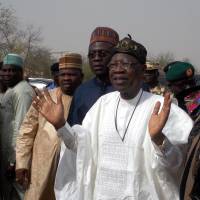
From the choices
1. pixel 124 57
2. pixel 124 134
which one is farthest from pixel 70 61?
pixel 124 134

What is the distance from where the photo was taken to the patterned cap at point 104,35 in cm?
439

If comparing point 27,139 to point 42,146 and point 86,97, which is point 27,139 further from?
point 86,97

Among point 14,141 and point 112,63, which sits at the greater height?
point 112,63

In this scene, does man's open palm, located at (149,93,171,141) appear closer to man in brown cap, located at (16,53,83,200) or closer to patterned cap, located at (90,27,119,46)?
patterned cap, located at (90,27,119,46)

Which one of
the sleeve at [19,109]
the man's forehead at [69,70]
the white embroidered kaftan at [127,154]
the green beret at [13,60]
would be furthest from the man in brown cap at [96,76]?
the green beret at [13,60]

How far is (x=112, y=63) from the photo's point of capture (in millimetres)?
3609

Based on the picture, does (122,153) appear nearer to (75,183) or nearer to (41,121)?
(75,183)

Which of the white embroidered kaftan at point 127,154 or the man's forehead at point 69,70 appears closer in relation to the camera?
the white embroidered kaftan at point 127,154

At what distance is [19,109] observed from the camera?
571 cm

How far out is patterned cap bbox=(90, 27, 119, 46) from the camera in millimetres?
4391

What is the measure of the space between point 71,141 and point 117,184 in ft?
1.64

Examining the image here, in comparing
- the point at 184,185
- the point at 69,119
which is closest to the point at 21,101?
the point at 69,119

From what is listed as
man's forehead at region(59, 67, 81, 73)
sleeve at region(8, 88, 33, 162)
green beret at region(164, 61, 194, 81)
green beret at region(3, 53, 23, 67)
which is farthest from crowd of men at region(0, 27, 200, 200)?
green beret at region(3, 53, 23, 67)

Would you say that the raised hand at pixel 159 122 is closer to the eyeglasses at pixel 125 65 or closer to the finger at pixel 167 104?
the finger at pixel 167 104
